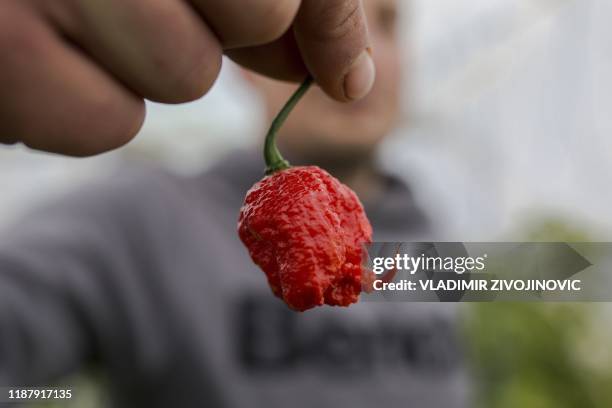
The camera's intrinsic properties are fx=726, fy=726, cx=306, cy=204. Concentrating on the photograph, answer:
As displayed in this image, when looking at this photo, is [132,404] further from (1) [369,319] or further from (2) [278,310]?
(1) [369,319]

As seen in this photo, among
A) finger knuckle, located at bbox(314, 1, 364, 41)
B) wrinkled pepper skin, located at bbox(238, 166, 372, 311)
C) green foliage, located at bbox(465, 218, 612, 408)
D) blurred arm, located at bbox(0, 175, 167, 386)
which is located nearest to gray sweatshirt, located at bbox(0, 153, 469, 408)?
blurred arm, located at bbox(0, 175, 167, 386)

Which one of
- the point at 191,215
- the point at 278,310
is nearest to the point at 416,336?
the point at 278,310

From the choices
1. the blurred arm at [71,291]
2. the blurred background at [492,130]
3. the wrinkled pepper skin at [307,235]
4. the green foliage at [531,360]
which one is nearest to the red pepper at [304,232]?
the wrinkled pepper skin at [307,235]

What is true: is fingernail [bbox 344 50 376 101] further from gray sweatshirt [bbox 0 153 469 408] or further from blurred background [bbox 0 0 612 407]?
blurred background [bbox 0 0 612 407]

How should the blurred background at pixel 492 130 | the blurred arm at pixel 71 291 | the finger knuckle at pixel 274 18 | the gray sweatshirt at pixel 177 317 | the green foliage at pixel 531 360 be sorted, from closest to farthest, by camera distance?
the finger knuckle at pixel 274 18
the blurred arm at pixel 71 291
the gray sweatshirt at pixel 177 317
the green foliage at pixel 531 360
the blurred background at pixel 492 130

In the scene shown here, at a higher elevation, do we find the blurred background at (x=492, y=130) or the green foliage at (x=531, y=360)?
the blurred background at (x=492, y=130)

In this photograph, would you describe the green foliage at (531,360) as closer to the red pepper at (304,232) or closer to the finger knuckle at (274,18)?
the red pepper at (304,232)

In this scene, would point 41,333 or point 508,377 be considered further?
point 508,377
